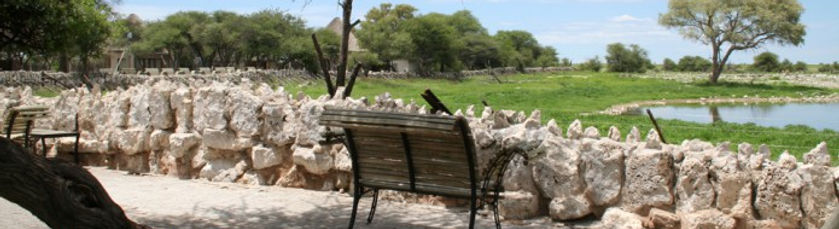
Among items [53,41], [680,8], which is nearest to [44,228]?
[53,41]

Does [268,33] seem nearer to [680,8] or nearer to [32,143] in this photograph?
[680,8]

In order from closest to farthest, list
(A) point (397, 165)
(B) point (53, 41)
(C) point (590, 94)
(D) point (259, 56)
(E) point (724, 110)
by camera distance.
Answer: (A) point (397, 165) < (B) point (53, 41) < (E) point (724, 110) < (C) point (590, 94) < (D) point (259, 56)

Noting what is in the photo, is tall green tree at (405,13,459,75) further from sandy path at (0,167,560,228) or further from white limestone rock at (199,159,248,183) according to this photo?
sandy path at (0,167,560,228)

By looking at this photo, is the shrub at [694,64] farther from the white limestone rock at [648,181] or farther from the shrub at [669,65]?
the white limestone rock at [648,181]

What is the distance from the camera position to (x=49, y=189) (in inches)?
166

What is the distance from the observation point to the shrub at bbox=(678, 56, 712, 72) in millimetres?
103562

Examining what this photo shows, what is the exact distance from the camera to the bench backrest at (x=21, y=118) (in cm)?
954

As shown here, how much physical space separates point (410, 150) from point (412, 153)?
3 cm

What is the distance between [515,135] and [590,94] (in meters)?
29.9

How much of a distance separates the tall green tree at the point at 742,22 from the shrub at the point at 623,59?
3892 cm

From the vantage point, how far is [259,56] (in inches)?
2965

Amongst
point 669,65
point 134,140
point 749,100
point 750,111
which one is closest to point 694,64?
point 669,65

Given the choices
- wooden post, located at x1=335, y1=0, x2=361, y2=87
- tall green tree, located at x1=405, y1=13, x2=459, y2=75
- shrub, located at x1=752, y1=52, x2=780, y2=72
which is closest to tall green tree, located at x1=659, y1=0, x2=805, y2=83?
tall green tree, located at x1=405, y1=13, x2=459, y2=75

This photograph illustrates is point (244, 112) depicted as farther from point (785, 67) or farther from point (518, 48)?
point (518, 48)
